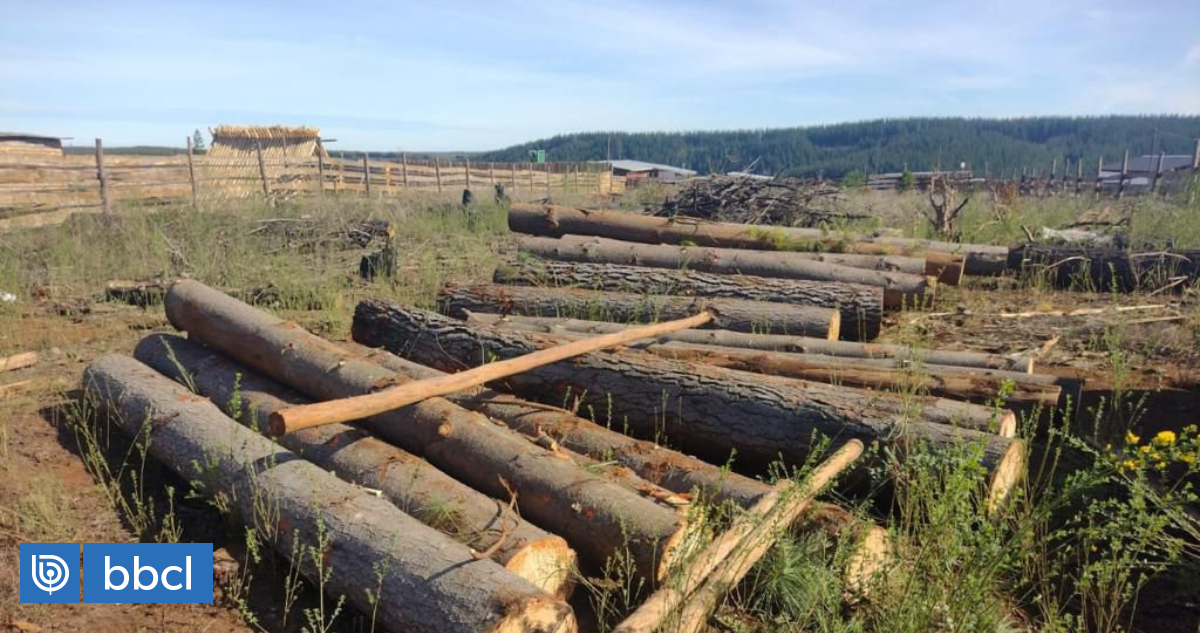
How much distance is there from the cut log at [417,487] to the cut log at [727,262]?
4320mm

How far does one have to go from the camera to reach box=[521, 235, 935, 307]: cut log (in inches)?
Answer: 310

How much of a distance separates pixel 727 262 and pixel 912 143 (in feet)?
239

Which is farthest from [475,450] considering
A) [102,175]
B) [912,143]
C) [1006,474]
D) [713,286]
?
[912,143]

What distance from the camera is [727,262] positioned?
8164 mm

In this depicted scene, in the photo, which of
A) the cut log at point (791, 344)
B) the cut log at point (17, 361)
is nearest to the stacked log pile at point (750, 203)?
the cut log at point (791, 344)

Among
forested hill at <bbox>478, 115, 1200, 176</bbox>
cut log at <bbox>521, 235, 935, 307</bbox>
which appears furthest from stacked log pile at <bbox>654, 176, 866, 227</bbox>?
forested hill at <bbox>478, 115, 1200, 176</bbox>

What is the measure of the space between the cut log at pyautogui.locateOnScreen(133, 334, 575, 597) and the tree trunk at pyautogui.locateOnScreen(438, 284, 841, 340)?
2.50m

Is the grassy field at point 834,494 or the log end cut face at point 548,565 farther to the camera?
the log end cut face at point 548,565

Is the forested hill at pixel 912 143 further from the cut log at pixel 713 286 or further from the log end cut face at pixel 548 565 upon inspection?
the log end cut face at pixel 548 565

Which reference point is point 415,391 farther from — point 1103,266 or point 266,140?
point 266,140

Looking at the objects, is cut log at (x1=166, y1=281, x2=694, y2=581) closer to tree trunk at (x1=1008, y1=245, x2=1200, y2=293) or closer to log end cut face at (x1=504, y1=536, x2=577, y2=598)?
log end cut face at (x1=504, y1=536, x2=577, y2=598)

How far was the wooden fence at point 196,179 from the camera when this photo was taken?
578 inches

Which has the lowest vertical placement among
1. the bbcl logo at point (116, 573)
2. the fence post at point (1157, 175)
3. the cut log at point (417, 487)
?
the bbcl logo at point (116, 573)

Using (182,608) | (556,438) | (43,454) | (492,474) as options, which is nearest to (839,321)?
(556,438)
